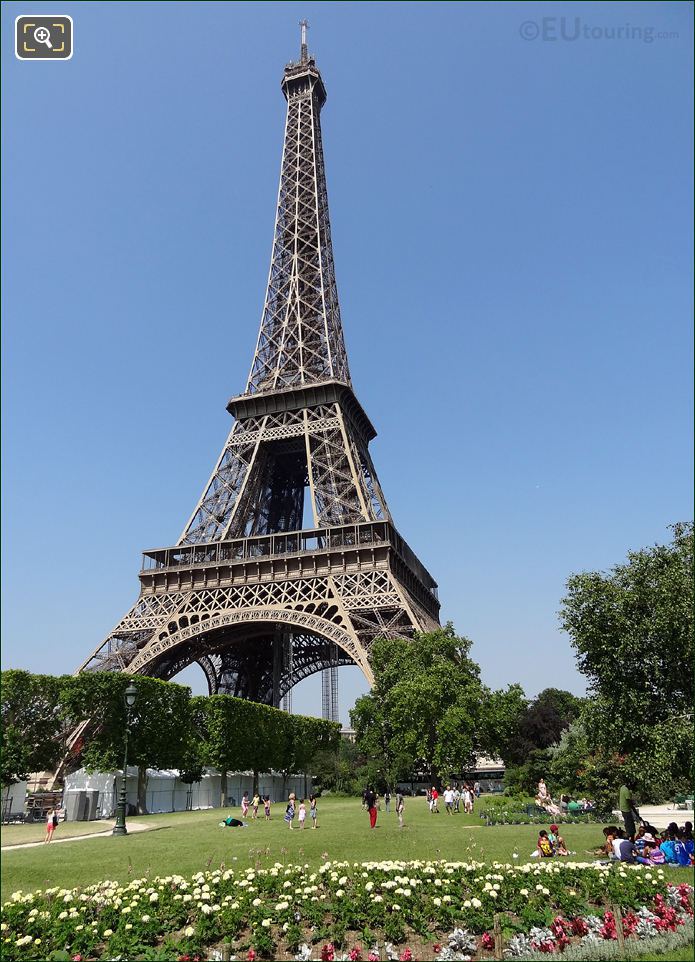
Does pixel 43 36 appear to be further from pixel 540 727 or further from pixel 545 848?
pixel 540 727

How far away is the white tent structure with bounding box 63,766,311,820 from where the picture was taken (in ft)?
111

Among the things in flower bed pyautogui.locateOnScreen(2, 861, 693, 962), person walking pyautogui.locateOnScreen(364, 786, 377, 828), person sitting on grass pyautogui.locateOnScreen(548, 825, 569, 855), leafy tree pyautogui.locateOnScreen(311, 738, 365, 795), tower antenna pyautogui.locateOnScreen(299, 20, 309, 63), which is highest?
tower antenna pyautogui.locateOnScreen(299, 20, 309, 63)

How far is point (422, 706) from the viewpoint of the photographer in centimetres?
3728

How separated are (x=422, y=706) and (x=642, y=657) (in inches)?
800

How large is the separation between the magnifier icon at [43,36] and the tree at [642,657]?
1779cm

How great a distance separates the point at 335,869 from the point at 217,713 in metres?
27.5

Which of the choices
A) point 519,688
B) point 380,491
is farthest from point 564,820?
point 380,491

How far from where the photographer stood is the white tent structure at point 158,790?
1328 inches

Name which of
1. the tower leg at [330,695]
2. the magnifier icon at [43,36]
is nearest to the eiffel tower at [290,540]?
the tower leg at [330,695]

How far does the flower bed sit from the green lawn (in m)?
2.39

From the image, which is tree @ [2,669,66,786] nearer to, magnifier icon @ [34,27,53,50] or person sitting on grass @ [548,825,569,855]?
person sitting on grass @ [548,825,569,855]

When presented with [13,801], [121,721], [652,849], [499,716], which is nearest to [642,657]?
[652,849]

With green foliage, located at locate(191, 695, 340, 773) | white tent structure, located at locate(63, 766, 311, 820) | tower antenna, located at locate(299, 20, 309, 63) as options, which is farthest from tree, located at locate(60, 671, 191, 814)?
tower antenna, located at locate(299, 20, 309, 63)

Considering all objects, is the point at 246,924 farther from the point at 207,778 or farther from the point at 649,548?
the point at 207,778
